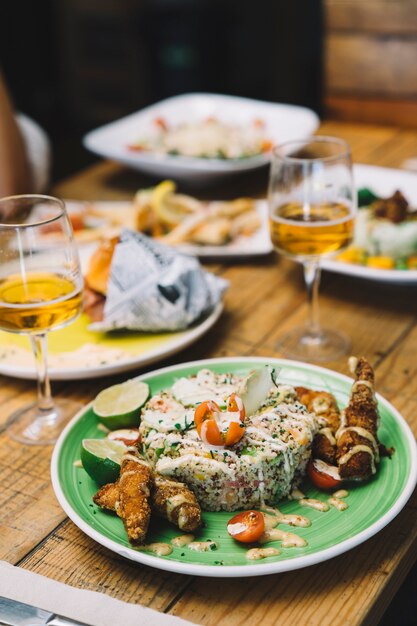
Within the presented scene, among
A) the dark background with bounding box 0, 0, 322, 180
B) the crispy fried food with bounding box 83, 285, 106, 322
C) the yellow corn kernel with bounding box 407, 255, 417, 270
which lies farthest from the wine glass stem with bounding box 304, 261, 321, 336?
the dark background with bounding box 0, 0, 322, 180

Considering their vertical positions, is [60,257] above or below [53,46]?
above

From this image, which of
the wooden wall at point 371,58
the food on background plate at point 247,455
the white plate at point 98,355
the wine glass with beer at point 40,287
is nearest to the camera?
the food on background plate at point 247,455

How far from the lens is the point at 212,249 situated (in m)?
1.94

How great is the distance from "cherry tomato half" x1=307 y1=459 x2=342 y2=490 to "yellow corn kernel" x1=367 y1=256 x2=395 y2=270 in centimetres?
77

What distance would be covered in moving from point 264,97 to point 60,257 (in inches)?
190

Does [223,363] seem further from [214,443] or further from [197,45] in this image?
[197,45]

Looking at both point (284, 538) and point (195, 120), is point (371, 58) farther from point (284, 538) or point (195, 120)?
point (284, 538)

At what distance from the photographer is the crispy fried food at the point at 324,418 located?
114cm

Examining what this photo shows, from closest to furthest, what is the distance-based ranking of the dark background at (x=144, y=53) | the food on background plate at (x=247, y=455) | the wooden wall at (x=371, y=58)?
1. the food on background plate at (x=247, y=455)
2. the wooden wall at (x=371, y=58)
3. the dark background at (x=144, y=53)

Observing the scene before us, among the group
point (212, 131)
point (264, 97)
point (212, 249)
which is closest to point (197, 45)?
point (264, 97)

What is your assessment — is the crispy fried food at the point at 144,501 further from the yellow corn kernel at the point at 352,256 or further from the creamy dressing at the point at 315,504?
the yellow corn kernel at the point at 352,256

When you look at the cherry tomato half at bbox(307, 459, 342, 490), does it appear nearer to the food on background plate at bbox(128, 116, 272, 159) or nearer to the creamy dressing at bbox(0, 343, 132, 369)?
the creamy dressing at bbox(0, 343, 132, 369)

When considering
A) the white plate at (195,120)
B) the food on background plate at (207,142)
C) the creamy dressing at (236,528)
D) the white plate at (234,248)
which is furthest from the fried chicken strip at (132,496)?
the food on background plate at (207,142)

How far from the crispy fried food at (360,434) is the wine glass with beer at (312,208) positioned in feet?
1.17
